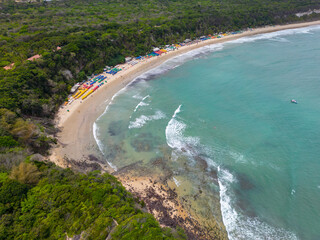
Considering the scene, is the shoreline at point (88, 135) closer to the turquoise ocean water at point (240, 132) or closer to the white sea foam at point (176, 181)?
the white sea foam at point (176, 181)

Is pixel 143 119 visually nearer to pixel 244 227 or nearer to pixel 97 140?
pixel 97 140

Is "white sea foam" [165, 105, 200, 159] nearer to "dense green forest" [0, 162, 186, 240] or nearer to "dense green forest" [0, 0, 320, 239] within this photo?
"dense green forest" [0, 162, 186, 240]

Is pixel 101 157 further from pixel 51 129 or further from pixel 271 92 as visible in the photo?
pixel 271 92

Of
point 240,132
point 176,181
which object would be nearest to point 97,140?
point 176,181

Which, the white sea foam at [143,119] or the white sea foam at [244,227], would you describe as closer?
the white sea foam at [244,227]

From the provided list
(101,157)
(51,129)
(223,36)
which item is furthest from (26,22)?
(223,36)

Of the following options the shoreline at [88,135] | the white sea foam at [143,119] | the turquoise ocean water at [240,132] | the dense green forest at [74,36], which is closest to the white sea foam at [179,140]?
the turquoise ocean water at [240,132]
